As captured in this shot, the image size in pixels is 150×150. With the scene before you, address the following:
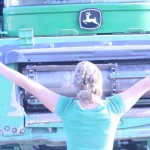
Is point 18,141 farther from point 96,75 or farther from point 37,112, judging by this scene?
point 96,75

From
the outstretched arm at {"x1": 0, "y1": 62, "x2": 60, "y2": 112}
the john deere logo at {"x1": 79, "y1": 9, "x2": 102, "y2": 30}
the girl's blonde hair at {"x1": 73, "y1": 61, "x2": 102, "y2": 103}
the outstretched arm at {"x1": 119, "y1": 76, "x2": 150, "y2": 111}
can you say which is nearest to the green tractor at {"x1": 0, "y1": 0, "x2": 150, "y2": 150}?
the john deere logo at {"x1": 79, "y1": 9, "x2": 102, "y2": 30}

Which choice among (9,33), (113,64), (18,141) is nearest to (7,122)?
(18,141)

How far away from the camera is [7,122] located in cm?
490

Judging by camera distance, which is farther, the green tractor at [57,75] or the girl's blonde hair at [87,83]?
the green tractor at [57,75]

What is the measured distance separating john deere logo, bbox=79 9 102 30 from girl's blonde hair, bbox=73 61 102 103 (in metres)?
2.79

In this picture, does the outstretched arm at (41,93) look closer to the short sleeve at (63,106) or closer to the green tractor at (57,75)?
the short sleeve at (63,106)

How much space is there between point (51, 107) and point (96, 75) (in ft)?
1.18

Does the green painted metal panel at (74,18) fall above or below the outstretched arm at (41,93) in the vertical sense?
above

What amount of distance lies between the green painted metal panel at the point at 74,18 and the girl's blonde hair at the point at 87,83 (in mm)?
2806

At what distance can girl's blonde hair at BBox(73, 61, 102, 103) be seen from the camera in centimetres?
318

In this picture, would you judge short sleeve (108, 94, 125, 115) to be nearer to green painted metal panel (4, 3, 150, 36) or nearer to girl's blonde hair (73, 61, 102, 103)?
girl's blonde hair (73, 61, 102, 103)

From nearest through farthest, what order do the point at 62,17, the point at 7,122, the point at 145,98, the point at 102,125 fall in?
the point at 102,125 < the point at 7,122 < the point at 145,98 < the point at 62,17

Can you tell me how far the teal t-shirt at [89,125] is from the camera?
3176mm

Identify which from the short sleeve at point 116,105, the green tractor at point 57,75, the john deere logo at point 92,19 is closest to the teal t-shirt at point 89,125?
the short sleeve at point 116,105
